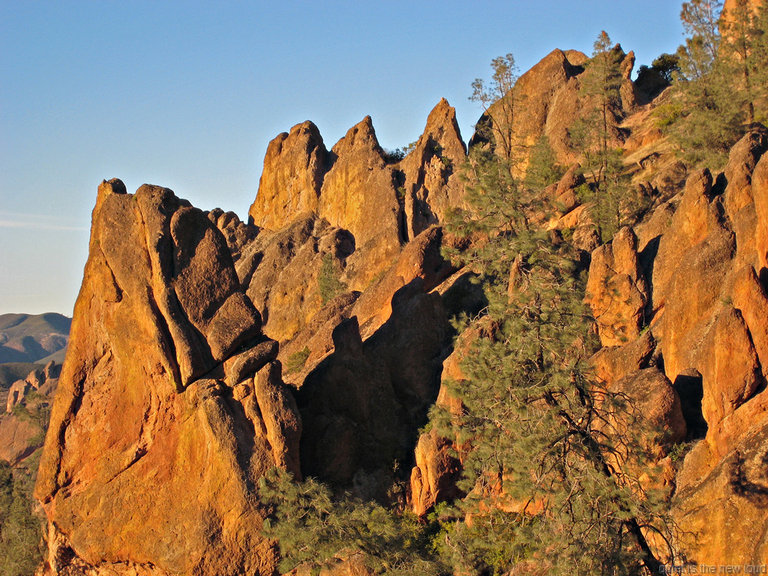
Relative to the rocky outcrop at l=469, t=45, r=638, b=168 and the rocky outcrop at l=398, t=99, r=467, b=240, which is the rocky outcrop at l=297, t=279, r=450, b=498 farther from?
the rocky outcrop at l=469, t=45, r=638, b=168

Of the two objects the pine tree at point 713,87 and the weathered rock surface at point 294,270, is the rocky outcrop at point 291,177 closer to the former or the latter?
the weathered rock surface at point 294,270

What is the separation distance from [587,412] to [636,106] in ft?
201

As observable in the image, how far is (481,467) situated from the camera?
27.3 metres

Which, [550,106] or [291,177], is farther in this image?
[291,177]

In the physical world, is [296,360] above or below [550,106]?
below

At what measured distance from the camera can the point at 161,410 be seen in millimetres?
34438

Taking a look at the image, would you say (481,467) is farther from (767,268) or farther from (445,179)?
(445,179)

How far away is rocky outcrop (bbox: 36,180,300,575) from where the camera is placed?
1246 inches

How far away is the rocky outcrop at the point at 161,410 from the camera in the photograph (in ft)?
104

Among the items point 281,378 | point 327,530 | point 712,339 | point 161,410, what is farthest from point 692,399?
point 161,410

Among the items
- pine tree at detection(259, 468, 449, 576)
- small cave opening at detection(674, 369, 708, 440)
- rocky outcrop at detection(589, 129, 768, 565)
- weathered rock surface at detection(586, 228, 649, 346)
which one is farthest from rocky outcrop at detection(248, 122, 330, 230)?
small cave opening at detection(674, 369, 708, 440)

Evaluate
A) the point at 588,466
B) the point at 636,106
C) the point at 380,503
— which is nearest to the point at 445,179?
the point at 636,106

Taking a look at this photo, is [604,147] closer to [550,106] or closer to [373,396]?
[550,106]

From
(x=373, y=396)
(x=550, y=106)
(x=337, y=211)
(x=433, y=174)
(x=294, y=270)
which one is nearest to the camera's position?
(x=373, y=396)
